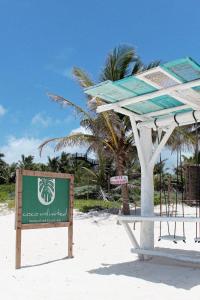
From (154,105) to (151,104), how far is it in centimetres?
9

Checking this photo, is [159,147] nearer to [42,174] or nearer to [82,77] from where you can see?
[42,174]

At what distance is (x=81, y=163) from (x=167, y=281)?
1092 inches

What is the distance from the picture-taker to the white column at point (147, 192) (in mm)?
8398

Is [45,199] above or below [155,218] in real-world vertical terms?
above

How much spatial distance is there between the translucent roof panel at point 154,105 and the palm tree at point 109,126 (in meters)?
8.81

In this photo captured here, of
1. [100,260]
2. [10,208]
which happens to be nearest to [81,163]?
[10,208]

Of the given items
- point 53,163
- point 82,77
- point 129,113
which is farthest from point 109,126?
point 53,163

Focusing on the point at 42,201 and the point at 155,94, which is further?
the point at 42,201

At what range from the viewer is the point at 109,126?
17578mm

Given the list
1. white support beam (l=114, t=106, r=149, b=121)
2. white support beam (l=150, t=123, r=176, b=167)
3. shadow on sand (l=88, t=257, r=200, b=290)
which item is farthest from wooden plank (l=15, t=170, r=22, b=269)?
white support beam (l=150, t=123, r=176, b=167)

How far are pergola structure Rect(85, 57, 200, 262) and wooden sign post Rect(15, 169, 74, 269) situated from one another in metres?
1.37

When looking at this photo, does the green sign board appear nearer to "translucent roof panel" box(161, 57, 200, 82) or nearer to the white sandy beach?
the white sandy beach

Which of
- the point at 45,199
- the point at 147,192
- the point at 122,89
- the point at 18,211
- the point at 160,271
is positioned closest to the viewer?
the point at 160,271

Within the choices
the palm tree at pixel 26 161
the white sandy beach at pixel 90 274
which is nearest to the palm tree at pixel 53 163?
the palm tree at pixel 26 161
